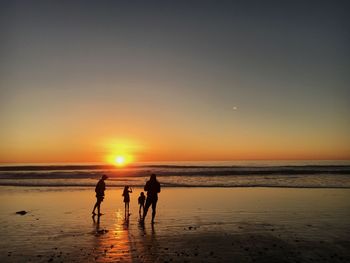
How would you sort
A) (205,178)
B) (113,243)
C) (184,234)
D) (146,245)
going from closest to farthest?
(146,245) < (113,243) < (184,234) < (205,178)

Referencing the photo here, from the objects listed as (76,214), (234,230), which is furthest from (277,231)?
(76,214)

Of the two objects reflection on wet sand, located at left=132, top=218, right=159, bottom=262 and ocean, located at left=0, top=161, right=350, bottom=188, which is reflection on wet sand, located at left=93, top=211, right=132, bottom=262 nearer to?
reflection on wet sand, located at left=132, top=218, right=159, bottom=262

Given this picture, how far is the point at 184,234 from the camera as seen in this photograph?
1202 centimetres

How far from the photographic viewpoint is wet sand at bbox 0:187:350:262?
365 inches

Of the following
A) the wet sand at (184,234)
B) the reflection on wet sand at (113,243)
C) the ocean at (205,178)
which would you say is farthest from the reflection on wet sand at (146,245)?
the ocean at (205,178)

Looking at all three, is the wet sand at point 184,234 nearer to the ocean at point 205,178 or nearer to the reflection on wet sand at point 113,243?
the reflection on wet sand at point 113,243

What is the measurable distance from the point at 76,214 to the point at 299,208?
11.7m

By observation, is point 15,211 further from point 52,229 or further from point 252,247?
point 252,247

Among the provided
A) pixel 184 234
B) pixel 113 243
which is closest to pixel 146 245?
pixel 113 243

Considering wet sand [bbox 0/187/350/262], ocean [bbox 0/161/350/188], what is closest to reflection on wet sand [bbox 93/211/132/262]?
wet sand [bbox 0/187/350/262]

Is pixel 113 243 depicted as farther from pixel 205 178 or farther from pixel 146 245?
pixel 205 178

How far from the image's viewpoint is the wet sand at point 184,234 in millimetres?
9273

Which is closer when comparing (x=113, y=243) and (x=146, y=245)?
(x=146, y=245)

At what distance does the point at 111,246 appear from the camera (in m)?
10.2
